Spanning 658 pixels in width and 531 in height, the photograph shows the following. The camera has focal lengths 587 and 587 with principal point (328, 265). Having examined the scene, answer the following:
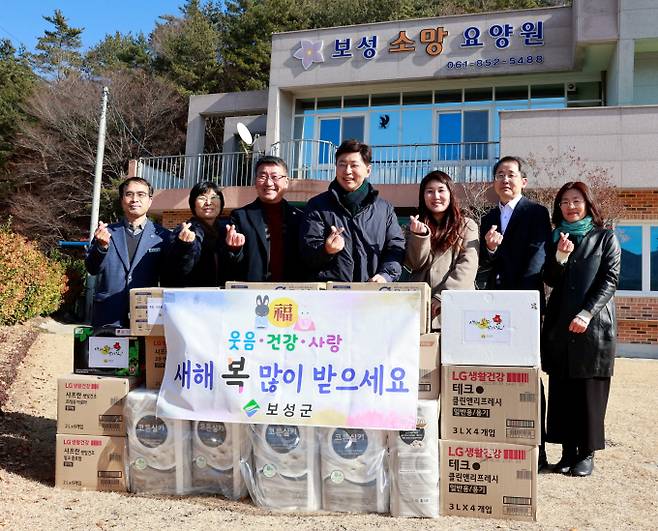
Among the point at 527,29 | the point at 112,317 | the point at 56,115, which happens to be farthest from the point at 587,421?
the point at 56,115

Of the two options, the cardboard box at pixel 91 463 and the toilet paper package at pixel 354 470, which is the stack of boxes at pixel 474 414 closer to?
the toilet paper package at pixel 354 470

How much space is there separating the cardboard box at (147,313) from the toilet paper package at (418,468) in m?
1.46

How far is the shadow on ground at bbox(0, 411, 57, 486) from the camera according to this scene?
144 inches

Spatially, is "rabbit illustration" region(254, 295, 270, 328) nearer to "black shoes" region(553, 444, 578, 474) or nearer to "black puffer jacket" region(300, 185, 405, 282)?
"black puffer jacket" region(300, 185, 405, 282)

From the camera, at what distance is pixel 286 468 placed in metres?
3.11

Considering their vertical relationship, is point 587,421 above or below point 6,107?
below

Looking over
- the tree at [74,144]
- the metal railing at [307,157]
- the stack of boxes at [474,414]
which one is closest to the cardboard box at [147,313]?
the stack of boxes at [474,414]

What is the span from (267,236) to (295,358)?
40.7 inches

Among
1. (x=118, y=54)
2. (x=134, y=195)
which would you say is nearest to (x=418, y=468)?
(x=134, y=195)

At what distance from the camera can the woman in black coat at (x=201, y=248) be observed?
3.85 m

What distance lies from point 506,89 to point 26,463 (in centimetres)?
1460

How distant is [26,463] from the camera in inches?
149

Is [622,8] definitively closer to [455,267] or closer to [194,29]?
[455,267]

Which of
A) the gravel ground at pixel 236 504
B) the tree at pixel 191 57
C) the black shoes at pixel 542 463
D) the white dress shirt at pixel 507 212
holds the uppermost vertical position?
the tree at pixel 191 57
